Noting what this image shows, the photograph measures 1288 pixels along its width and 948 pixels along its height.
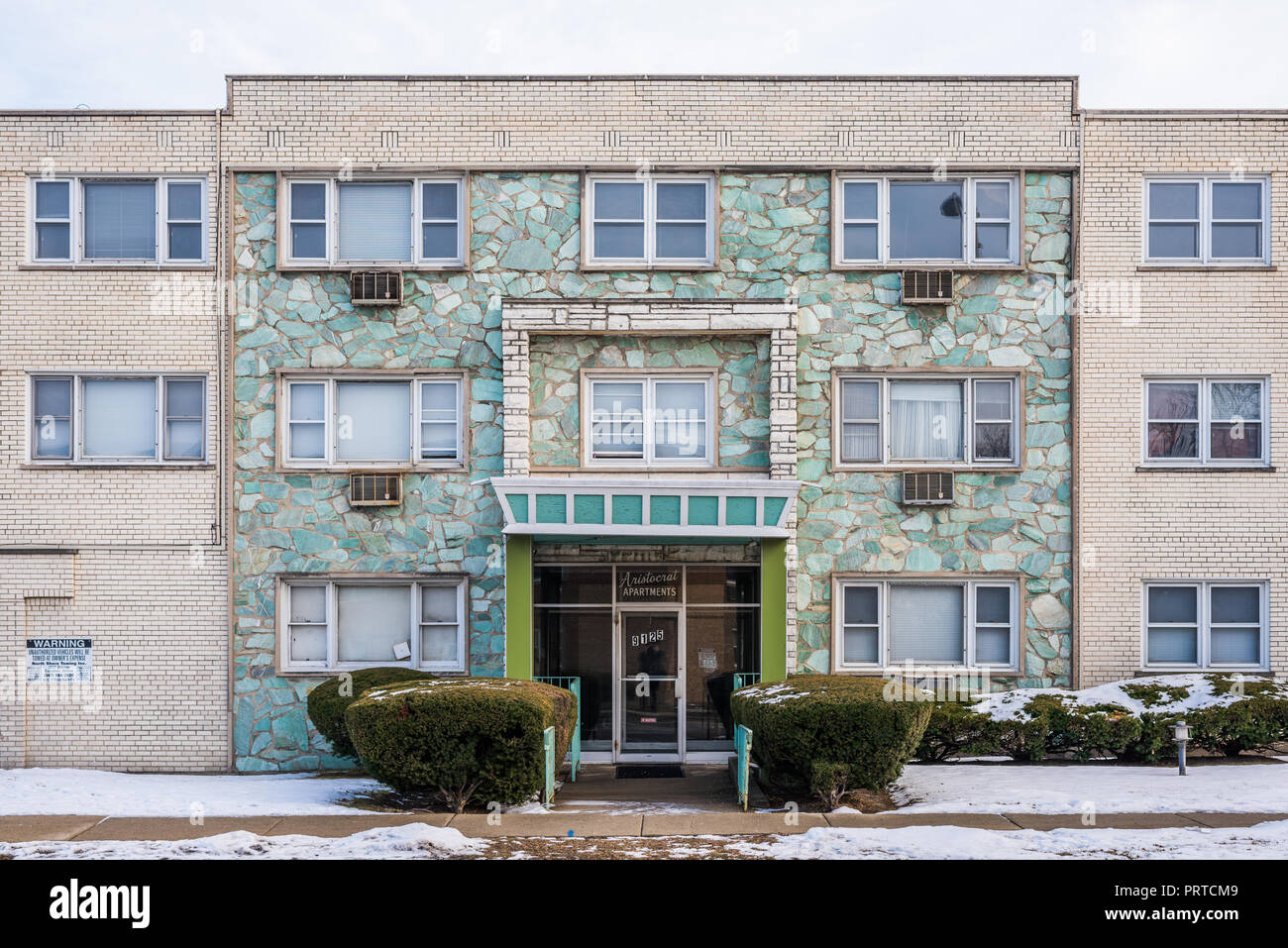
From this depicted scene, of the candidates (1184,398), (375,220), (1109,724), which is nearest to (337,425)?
(375,220)

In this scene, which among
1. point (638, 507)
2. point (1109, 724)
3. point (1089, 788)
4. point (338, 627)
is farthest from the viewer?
point (338, 627)

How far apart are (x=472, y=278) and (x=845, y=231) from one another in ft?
17.0

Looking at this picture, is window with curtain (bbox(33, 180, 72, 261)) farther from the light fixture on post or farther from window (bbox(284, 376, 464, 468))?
the light fixture on post

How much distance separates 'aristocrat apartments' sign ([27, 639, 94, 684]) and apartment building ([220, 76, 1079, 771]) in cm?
209

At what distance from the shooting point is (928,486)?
1498cm

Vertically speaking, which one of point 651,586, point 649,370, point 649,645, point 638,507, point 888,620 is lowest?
point 649,645

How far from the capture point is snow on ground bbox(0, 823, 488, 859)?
923cm

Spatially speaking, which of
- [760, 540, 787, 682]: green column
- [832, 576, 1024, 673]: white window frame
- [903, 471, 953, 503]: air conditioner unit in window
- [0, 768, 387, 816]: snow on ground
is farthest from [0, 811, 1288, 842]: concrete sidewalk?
[903, 471, 953, 503]: air conditioner unit in window

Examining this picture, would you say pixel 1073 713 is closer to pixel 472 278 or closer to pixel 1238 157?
pixel 1238 157

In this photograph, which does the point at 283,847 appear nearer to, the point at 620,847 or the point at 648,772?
the point at 620,847

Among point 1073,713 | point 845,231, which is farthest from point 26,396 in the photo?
point 1073,713

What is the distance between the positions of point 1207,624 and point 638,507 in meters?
8.05

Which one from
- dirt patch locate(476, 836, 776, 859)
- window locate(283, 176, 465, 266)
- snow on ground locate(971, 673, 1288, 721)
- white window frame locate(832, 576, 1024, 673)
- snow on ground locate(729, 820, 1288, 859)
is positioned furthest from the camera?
window locate(283, 176, 465, 266)

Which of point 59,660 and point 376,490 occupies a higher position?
point 376,490
